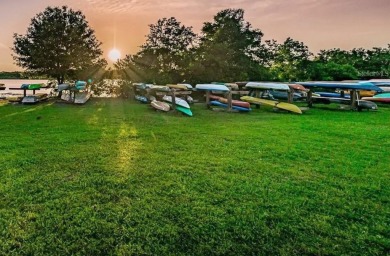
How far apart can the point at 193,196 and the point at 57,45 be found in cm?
1712

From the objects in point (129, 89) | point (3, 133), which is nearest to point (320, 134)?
point (3, 133)

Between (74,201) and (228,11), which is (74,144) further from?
(228,11)

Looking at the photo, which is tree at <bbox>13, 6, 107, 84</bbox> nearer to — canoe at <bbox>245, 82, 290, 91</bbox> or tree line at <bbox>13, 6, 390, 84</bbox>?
tree line at <bbox>13, 6, 390, 84</bbox>

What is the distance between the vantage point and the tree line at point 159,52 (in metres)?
17.7

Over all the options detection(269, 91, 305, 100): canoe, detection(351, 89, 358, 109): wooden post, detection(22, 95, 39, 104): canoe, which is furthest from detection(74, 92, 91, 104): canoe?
detection(351, 89, 358, 109): wooden post

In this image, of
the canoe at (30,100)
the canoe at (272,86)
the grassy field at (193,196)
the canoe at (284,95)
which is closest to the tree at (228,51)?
the canoe at (284,95)

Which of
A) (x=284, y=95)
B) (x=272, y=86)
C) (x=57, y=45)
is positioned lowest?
(x=284, y=95)

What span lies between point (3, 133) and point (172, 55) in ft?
49.7

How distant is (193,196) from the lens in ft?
11.3

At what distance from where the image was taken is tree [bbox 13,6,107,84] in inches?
685

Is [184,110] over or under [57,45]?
under

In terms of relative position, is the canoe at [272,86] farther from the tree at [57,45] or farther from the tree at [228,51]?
the tree at [57,45]

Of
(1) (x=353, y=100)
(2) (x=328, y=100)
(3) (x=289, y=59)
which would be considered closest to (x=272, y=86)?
(1) (x=353, y=100)

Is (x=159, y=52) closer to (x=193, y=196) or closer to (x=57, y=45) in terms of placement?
(x=57, y=45)
